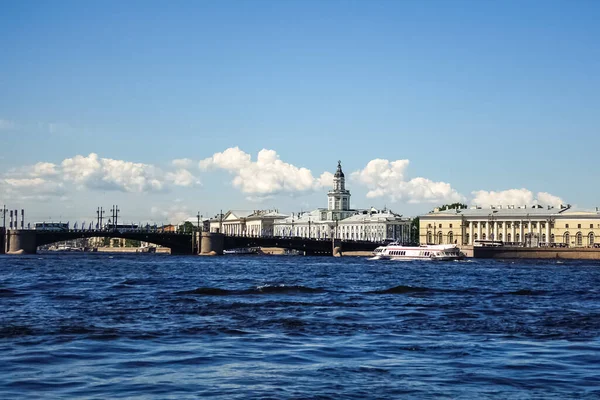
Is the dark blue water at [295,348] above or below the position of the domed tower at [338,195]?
below

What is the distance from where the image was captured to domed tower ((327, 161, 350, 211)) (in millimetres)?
194250

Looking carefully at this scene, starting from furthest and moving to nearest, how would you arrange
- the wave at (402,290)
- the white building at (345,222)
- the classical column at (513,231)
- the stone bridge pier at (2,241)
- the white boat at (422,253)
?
the white building at (345,222)
the classical column at (513,231)
the stone bridge pier at (2,241)
the white boat at (422,253)
the wave at (402,290)

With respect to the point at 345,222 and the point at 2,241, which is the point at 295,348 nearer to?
the point at 2,241

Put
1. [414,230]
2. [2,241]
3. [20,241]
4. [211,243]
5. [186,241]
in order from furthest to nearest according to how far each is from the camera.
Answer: [414,230]
[186,241]
[211,243]
[2,241]
[20,241]

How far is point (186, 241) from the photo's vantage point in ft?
400

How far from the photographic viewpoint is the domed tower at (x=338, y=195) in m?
194

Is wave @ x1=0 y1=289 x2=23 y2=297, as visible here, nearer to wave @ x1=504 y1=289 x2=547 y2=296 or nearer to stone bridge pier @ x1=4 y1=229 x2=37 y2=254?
wave @ x1=504 y1=289 x2=547 y2=296

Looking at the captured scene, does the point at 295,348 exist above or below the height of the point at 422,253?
below

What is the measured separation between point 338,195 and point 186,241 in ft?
247

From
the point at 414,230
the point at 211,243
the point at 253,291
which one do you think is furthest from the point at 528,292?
the point at 414,230

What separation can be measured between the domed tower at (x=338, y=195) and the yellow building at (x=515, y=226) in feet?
127

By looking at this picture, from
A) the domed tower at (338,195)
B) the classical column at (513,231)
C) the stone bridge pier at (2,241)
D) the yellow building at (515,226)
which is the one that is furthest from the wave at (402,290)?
the domed tower at (338,195)

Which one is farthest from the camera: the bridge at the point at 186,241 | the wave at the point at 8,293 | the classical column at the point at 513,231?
the classical column at the point at 513,231

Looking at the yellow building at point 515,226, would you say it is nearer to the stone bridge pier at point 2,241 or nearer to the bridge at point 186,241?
the bridge at point 186,241
